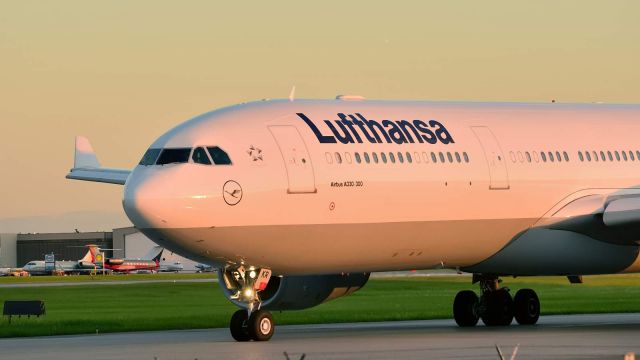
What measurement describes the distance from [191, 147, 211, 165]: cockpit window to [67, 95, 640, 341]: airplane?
0.03m

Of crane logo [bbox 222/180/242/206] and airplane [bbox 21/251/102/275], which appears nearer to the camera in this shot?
crane logo [bbox 222/180/242/206]

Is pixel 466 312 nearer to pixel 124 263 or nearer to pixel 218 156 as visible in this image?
pixel 218 156

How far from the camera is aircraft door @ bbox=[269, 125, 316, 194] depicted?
2795cm

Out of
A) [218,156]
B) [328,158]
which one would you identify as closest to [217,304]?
[328,158]

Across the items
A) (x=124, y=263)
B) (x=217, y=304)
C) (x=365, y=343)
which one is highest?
(x=365, y=343)

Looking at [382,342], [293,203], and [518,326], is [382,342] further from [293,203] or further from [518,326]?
[518,326]

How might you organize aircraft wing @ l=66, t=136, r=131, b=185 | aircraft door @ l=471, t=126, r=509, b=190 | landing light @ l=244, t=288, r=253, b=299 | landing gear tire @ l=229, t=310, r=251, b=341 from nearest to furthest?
landing gear tire @ l=229, t=310, r=251, b=341 → landing light @ l=244, t=288, r=253, b=299 → aircraft door @ l=471, t=126, r=509, b=190 → aircraft wing @ l=66, t=136, r=131, b=185

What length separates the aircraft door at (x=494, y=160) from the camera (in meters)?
31.4

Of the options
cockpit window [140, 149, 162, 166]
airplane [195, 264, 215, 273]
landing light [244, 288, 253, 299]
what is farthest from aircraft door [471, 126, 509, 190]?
airplane [195, 264, 215, 273]

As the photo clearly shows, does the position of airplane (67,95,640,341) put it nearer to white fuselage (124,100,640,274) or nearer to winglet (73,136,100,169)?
white fuselage (124,100,640,274)

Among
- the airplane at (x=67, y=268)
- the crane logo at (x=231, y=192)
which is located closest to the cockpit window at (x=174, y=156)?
the crane logo at (x=231, y=192)

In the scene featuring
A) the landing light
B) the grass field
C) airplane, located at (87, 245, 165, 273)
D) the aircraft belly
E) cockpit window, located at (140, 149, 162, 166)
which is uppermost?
cockpit window, located at (140, 149, 162, 166)

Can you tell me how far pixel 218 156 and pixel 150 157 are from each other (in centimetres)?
150

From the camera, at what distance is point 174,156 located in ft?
90.5
